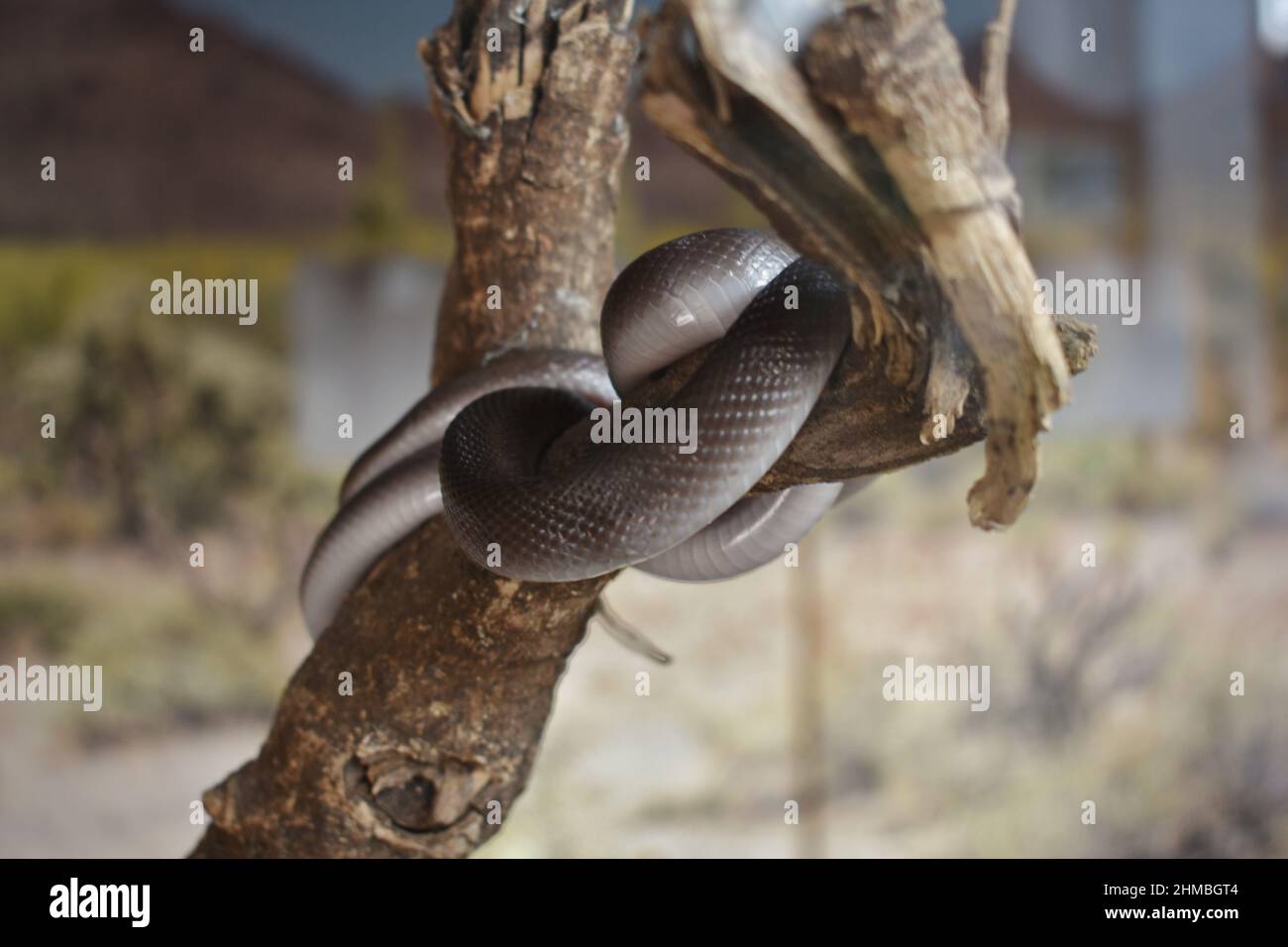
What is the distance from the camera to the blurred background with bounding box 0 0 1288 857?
543cm

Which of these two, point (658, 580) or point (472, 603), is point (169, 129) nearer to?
point (658, 580)

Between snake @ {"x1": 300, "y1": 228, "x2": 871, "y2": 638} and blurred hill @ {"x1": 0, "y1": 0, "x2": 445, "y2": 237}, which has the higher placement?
blurred hill @ {"x1": 0, "y1": 0, "x2": 445, "y2": 237}

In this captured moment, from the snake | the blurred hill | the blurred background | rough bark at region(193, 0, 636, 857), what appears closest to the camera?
the snake

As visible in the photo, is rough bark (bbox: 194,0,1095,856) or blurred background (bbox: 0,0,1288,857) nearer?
rough bark (bbox: 194,0,1095,856)

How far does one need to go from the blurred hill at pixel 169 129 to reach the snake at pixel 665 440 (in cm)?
461

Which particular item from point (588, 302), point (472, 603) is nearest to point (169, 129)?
point (588, 302)

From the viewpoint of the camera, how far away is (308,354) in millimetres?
5555

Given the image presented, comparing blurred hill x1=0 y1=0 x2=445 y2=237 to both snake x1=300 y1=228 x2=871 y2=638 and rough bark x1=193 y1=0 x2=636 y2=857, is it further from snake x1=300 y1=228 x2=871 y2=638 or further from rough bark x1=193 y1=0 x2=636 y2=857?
snake x1=300 y1=228 x2=871 y2=638

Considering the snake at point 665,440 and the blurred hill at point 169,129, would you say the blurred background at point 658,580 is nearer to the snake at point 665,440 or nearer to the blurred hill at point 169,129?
the blurred hill at point 169,129

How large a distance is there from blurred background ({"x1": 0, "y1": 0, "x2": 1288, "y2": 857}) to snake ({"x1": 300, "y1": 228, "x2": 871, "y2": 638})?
13.3 ft

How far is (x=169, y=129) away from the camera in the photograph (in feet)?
19.2

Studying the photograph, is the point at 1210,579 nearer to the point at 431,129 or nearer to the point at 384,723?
the point at 431,129

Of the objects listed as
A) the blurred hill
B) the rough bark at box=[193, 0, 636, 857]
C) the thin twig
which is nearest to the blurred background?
the blurred hill
